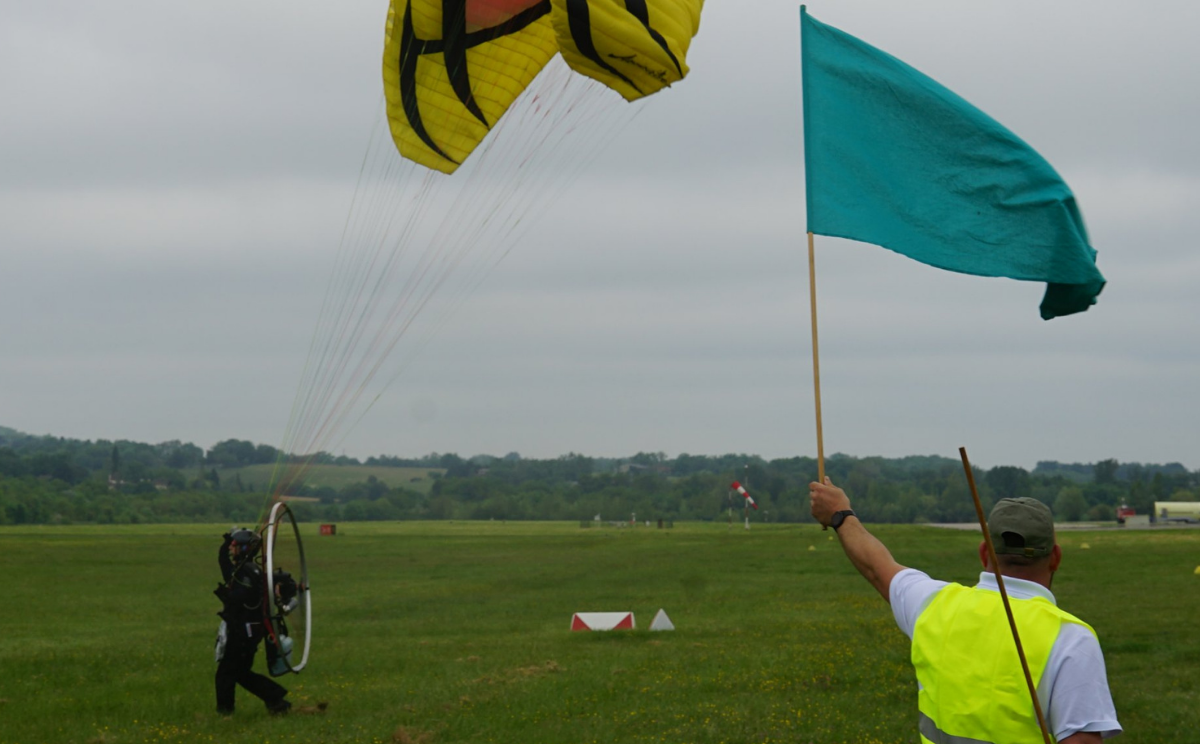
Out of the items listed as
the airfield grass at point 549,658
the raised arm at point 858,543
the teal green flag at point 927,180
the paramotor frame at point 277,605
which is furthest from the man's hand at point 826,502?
the paramotor frame at point 277,605

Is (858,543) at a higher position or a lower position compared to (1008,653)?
higher

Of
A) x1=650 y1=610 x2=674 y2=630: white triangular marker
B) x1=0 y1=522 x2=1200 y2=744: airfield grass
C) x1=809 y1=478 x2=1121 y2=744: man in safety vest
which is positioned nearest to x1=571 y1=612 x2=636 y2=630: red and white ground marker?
x1=650 y1=610 x2=674 y2=630: white triangular marker

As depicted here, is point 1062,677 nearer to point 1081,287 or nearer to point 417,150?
point 1081,287

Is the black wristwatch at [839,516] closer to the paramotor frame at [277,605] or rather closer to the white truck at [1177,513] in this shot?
the paramotor frame at [277,605]

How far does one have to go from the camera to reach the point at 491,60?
10.3m

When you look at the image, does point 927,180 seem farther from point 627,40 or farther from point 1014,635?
point 1014,635

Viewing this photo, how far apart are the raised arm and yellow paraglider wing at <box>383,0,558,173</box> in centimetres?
687

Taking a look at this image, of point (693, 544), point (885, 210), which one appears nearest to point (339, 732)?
point (885, 210)

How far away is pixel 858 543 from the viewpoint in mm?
3775

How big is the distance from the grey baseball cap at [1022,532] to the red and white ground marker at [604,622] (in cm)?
1594

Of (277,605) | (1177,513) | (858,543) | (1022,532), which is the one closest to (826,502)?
(858,543)

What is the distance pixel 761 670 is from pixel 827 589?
13.8 meters

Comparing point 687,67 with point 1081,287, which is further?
point 687,67

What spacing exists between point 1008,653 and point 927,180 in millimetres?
3505
